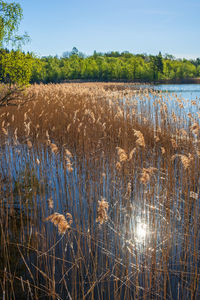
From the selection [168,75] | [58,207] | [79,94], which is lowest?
[58,207]

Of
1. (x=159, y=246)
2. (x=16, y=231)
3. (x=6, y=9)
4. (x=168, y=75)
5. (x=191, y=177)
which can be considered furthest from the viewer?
(x=168, y=75)

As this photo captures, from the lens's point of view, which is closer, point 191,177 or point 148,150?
→ point 191,177

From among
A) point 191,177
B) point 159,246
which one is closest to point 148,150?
point 191,177

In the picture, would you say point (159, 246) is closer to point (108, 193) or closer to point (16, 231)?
point (108, 193)

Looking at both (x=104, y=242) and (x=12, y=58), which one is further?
(x=12, y=58)

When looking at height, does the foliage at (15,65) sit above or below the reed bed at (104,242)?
above

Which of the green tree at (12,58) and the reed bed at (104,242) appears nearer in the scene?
the reed bed at (104,242)

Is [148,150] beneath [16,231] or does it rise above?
above

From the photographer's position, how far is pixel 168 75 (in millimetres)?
89562

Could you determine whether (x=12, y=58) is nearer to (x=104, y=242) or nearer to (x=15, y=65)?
(x=15, y=65)

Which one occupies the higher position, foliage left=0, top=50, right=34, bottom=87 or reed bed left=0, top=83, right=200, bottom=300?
foliage left=0, top=50, right=34, bottom=87

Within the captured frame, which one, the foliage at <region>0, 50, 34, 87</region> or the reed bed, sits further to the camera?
the foliage at <region>0, 50, 34, 87</region>

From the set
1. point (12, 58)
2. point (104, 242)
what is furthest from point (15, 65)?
point (104, 242)

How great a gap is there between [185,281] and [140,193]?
2355 mm
